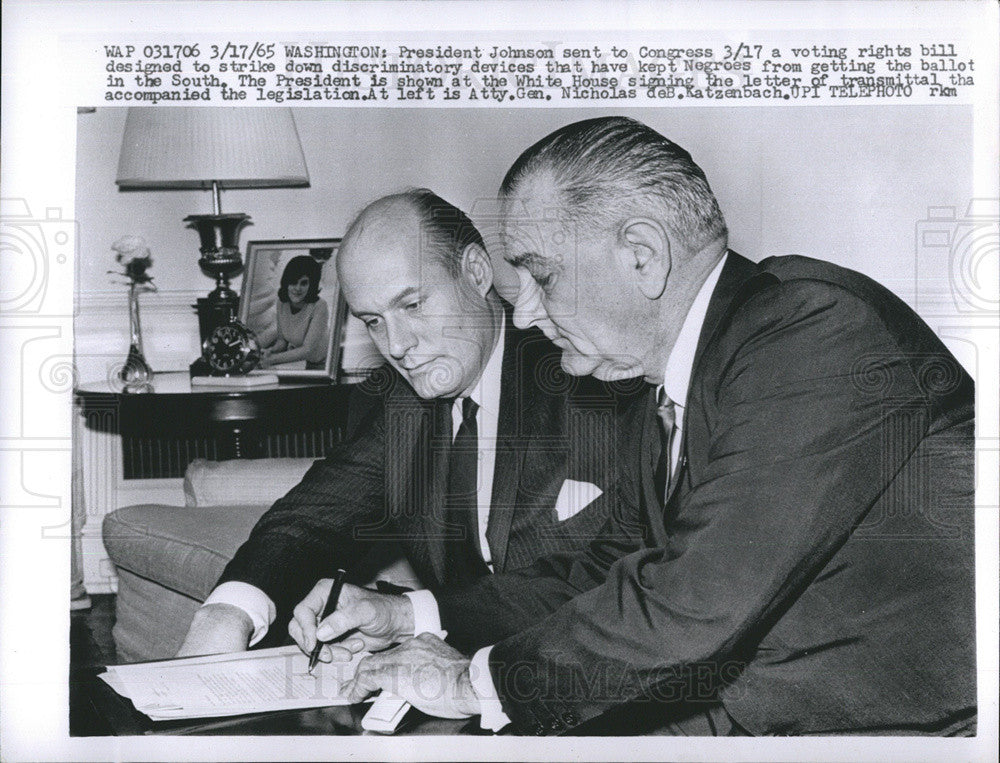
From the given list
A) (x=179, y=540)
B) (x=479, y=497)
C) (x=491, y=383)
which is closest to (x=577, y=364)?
(x=491, y=383)

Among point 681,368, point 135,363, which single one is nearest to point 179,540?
point 135,363

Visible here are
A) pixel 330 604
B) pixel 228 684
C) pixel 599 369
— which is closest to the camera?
pixel 228 684

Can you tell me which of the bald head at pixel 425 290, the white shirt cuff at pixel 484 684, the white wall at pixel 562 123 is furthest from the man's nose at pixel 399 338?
the white shirt cuff at pixel 484 684

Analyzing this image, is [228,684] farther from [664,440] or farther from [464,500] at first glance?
[664,440]

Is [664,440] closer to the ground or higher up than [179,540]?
higher up

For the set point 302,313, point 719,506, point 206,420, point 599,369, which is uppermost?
point 302,313

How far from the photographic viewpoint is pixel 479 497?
5.85ft

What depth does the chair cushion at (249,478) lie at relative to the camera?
6.03ft

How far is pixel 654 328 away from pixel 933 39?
0.82 metres

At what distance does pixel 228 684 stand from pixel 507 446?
2.09 ft

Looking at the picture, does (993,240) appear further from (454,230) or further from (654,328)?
(454,230)

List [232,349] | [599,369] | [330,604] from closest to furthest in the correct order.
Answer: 1. [330,604]
2. [599,369]
3. [232,349]

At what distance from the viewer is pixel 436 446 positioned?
1.81 m

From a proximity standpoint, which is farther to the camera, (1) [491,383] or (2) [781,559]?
(1) [491,383]
